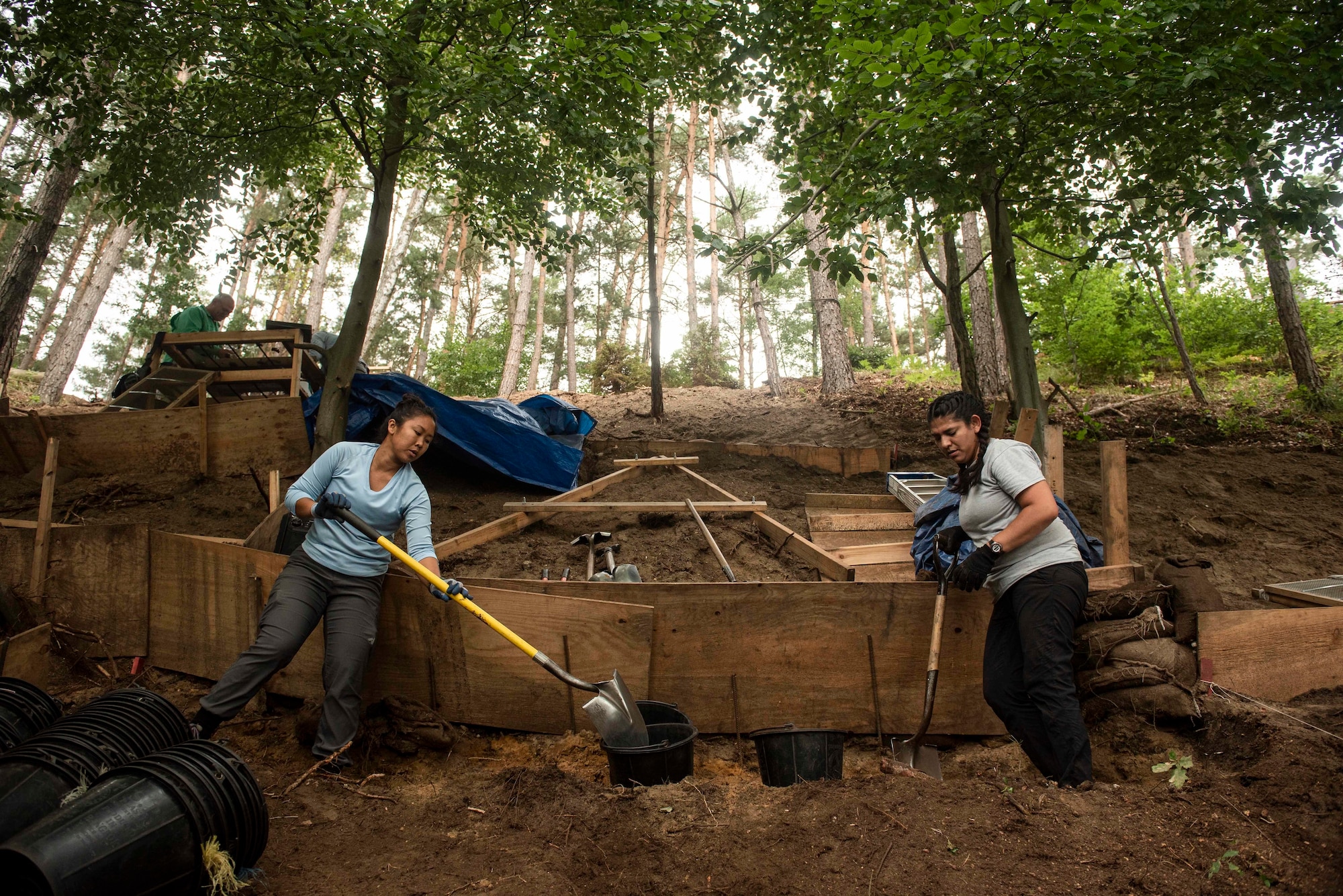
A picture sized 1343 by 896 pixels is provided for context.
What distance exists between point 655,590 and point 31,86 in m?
5.98

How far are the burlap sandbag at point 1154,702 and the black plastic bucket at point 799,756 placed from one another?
1.38 meters

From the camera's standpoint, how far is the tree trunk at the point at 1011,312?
6.22 meters

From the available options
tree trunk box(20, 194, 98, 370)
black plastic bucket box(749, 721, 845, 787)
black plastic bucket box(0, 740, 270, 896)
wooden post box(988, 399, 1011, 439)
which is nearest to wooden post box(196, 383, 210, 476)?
black plastic bucket box(0, 740, 270, 896)

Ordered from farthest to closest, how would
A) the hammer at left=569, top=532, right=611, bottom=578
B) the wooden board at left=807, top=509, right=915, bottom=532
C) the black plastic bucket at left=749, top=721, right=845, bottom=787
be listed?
the wooden board at left=807, top=509, right=915, bottom=532
the hammer at left=569, top=532, right=611, bottom=578
the black plastic bucket at left=749, top=721, right=845, bottom=787

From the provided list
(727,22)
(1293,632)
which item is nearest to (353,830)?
(1293,632)

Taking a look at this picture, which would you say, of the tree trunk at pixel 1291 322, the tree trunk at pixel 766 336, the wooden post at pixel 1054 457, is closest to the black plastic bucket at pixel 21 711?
the wooden post at pixel 1054 457

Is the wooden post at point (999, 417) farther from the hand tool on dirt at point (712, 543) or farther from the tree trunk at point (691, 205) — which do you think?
the tree trunk at point (691, 205)

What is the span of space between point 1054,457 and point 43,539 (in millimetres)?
6100

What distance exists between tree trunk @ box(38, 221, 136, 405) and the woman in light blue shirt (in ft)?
41.7

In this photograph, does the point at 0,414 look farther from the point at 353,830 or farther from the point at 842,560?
the point at 842,560

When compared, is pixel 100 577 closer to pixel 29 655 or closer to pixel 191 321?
pixel 29 655

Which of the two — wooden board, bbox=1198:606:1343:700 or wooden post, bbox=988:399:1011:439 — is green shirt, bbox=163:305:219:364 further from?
wooden board, bbox=1198:606:1343:700

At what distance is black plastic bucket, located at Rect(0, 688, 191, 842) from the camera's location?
83.8 inches

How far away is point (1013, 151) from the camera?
216 inches
